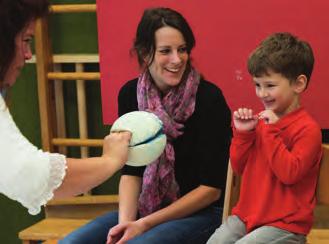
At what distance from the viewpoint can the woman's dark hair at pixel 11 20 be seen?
1021 mm

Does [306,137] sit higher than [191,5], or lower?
lower

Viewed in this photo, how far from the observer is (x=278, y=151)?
53.3 inches

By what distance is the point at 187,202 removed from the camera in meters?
1.60

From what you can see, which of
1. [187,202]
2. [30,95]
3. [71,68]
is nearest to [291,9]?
[187,202]

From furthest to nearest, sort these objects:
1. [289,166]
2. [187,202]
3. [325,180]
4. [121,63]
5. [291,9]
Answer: [121,63], [291,9], [187,202], [325,180], [289,166]

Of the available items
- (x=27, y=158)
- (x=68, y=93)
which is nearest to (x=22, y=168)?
(x=27, y=158)

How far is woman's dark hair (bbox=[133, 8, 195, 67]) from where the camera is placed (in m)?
1.64

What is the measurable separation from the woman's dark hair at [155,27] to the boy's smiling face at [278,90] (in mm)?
337

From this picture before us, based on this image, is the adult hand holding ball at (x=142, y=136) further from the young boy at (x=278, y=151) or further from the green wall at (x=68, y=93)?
the green wall at (x=68, y=93)

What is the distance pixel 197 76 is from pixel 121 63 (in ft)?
1.70

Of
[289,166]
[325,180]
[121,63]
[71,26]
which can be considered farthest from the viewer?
[71,26]

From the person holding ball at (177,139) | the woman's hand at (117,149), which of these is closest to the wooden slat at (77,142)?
the person holding ball at (177,139)

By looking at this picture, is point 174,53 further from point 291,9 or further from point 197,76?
point 291,9

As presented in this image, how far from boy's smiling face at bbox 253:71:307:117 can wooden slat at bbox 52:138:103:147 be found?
0.98 metres
